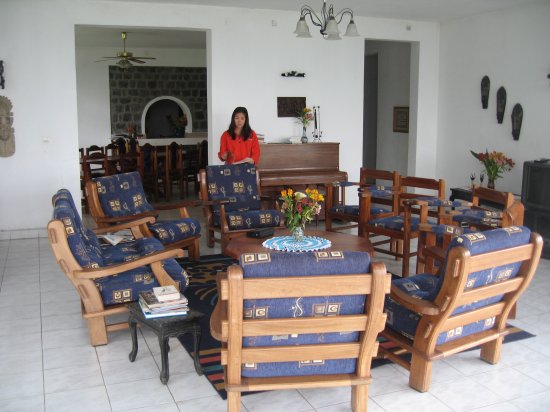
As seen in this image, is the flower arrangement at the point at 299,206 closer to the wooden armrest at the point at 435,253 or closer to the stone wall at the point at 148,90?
the wooden armrest at the point at 435,253

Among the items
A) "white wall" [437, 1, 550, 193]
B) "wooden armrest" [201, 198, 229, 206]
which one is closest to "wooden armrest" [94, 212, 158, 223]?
"wooden armrest" [201, 198, 229, 206]

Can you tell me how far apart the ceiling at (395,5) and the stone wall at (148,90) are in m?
5.75

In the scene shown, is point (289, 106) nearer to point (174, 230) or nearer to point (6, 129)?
point (174, 230)

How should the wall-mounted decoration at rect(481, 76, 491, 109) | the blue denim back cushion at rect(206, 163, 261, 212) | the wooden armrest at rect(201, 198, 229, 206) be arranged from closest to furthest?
the wooden armrest at rect(201, 198, 229, 206), the blue denim back cushion at rect(206, 163, 261, 212), the wall-mounted decoration at rect(481, 76, 491, 109)

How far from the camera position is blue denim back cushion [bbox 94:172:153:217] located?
5.30 m

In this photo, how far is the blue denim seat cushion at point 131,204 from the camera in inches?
209

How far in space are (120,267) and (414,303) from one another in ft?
5.71

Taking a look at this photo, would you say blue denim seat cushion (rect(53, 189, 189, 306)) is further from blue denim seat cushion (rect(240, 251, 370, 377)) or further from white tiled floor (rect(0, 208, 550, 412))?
blue denim seat cushion (rect(240, 251, 370, 377))

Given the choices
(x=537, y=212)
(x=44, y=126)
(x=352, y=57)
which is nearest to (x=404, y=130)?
(x=352, y=57)

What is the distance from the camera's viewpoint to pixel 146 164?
9664 millimetres

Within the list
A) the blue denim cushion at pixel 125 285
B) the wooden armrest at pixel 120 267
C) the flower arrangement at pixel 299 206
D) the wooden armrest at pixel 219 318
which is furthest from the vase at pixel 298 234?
the wooden armrest at pixel 219 318

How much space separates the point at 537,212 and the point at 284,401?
4.15 metres

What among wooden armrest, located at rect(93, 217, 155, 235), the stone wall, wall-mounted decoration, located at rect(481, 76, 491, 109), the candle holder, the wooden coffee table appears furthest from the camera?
the stone wall

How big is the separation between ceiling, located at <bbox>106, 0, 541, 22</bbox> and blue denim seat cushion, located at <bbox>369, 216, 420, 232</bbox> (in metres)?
2.90
